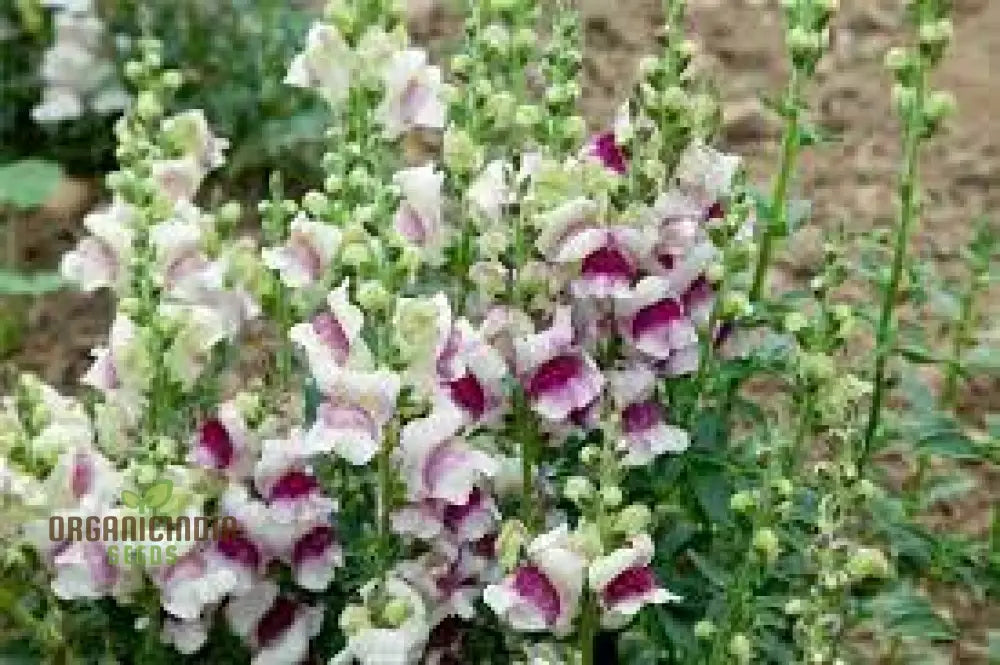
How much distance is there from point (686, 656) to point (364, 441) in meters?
0.50

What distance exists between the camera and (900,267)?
2.62 meters

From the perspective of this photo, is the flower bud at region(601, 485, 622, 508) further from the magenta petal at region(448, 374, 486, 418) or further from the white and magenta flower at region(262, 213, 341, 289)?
the white and magenta flower at region(262, 213, 341, 289)

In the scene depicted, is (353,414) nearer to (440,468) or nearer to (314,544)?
(440,468)

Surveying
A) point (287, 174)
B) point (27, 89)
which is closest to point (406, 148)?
point (287, 174)

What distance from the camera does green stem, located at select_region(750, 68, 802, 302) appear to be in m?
2.54

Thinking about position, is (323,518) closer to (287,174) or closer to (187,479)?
(187,479)

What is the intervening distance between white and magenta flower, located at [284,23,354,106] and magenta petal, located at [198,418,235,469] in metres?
0.40

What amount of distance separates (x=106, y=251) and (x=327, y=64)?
13.6 inches

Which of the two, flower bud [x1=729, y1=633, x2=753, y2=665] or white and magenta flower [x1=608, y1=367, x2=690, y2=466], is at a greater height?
white and magenta flower [x1=608, y1=367, x2=690, y2=466]

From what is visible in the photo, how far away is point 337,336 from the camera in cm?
225

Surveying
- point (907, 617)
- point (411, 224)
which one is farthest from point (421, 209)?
point (907, 617)

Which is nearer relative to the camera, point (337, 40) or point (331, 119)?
point (337, 40)

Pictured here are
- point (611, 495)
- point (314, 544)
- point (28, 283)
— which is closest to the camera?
point (611, 495)

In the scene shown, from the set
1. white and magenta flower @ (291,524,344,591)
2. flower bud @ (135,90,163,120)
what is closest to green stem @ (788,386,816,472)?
white and magenta flower @ (291,524,344,591)
